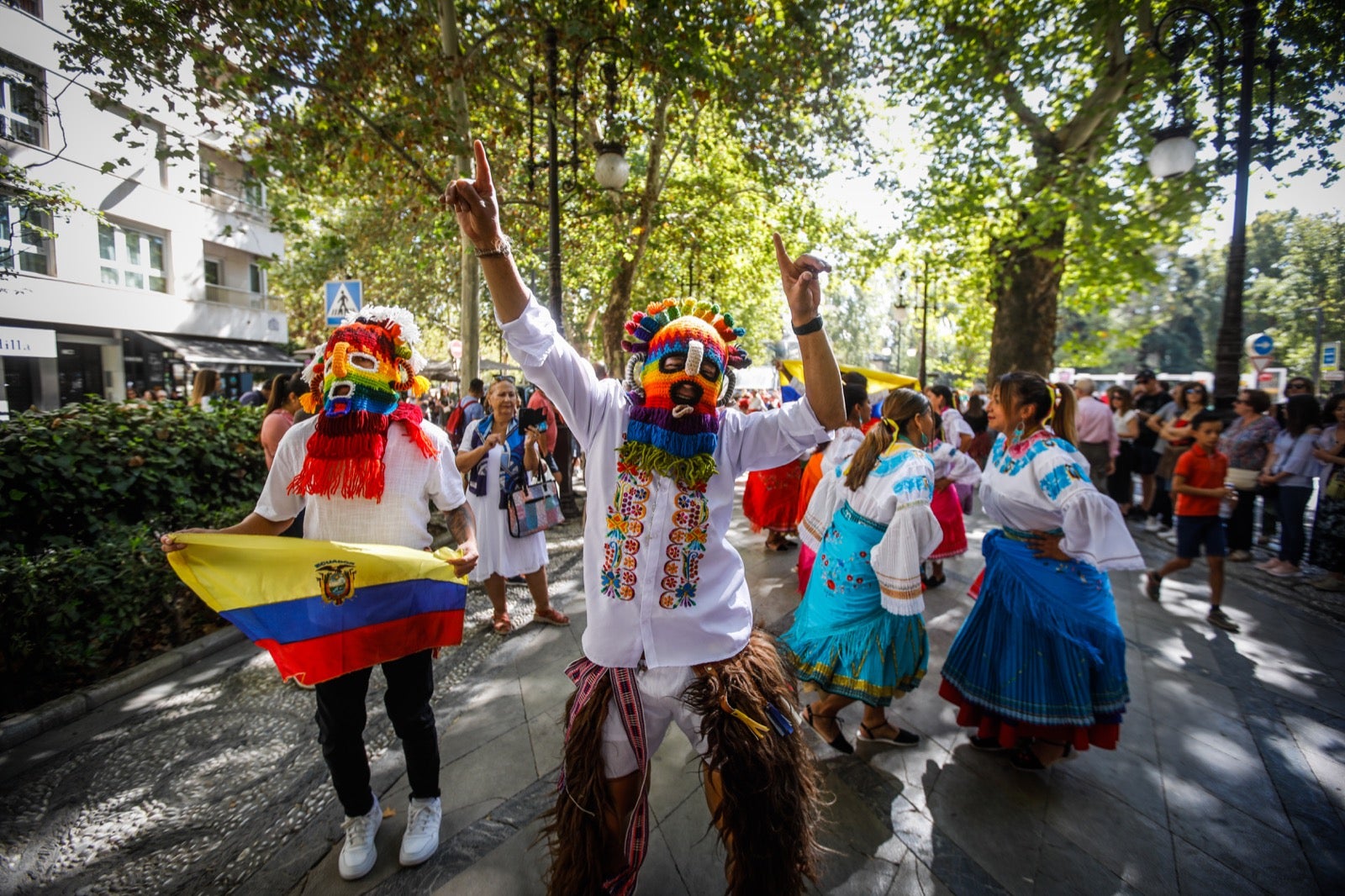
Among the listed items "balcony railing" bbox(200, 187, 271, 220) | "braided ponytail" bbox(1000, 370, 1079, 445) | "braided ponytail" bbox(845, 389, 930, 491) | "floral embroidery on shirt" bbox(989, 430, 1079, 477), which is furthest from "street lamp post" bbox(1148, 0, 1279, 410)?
"balcony railing" bbox(200, 187, 271, 220)

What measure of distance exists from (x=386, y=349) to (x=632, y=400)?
1.13m

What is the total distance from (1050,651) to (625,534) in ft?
7.61

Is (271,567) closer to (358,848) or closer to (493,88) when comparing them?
(358,848)

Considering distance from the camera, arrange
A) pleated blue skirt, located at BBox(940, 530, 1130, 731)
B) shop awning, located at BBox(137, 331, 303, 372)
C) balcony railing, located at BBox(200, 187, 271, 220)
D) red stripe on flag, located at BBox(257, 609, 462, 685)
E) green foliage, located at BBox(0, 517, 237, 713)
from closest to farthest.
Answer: red stripe on flag, located at BBox(257, 609, 462, 685), pleated blue skirt, located at BBox(940, 530, 1130, 731), green foliage, located at BBox(0, 517, 237, 713), shop awning, located at BBox(137, 331, 303, 372), balcony railing, located at BBox(200, 187, 271, 220)

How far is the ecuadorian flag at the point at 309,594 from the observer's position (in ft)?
7.03

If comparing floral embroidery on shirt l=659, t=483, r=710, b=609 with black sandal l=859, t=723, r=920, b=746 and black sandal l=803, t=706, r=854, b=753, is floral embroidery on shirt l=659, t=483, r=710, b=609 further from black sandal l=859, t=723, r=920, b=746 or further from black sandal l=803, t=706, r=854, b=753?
black sandal l=859, t=723, r=920, b=746

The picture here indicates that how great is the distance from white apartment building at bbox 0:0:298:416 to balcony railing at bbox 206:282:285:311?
43 mm

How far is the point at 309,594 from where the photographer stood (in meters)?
2.18

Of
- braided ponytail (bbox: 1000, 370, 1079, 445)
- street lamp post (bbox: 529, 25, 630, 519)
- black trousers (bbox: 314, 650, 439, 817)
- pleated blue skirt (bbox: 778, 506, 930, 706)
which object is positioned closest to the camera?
black trousers (bbox: 314, 650, 439, 817)

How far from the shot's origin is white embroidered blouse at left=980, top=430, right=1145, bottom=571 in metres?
2.70

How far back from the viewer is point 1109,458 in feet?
27.8

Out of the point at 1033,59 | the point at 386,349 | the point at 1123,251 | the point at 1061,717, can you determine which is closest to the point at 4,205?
the point at 386,349

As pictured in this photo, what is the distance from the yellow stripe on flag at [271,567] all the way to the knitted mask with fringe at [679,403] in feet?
3.68

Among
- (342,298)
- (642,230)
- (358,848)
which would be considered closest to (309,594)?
(358,848)
